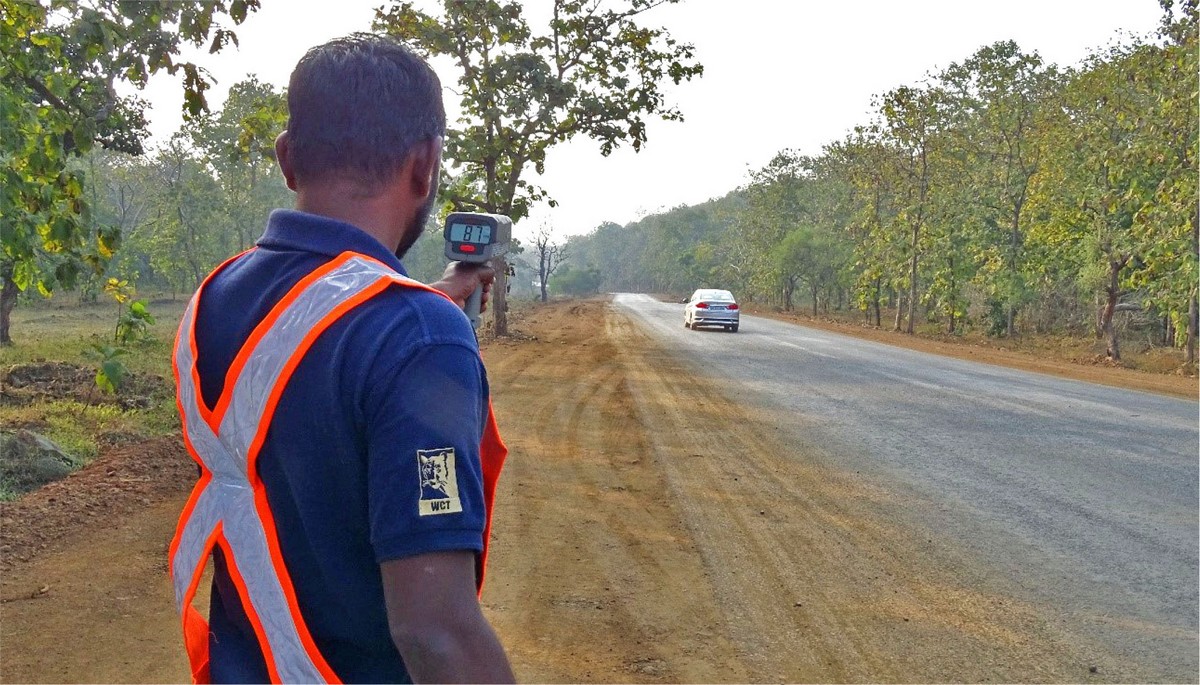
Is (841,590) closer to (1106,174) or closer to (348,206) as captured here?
(348,206)

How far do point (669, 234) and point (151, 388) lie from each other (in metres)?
94.2

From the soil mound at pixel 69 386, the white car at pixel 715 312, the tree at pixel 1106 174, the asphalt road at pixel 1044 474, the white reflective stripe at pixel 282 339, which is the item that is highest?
the tree at pixel 1106 174

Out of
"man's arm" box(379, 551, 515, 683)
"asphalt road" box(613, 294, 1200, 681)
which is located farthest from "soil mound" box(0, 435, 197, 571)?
"asphalt road" box(613, 294, 1200, 681)

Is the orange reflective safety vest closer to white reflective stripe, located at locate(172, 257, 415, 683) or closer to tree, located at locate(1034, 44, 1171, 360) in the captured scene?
white reflective stripe, located at locate(172, 257, 415, 683)

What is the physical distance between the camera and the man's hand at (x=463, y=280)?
1771mm

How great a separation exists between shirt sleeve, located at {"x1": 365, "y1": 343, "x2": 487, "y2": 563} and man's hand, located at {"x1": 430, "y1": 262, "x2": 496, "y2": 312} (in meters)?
0.61

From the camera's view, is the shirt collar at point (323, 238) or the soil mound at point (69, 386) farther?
the soil mound at point (69, 386)

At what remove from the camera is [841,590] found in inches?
184

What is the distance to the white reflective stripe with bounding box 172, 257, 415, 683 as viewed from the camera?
1197 mm

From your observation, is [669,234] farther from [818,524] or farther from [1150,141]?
[818,524]

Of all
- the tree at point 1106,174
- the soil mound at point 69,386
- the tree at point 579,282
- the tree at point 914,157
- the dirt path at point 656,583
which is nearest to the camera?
the dirt path at point 656,583

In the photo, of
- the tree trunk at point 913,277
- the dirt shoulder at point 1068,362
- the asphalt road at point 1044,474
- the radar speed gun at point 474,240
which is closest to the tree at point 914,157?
the tree trunk at point 913,277

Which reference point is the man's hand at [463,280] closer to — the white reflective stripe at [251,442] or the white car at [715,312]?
the white reflective stripe at [251,442]

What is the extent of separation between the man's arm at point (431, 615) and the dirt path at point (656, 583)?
2653 millimetres
